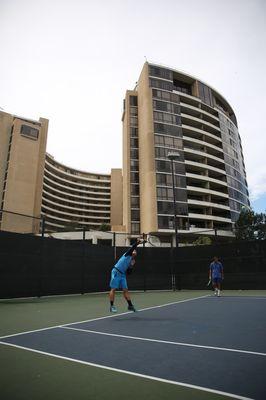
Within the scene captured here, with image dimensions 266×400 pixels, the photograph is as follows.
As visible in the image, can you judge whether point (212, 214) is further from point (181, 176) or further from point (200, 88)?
point (200, 88)

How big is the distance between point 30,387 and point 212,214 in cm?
5918

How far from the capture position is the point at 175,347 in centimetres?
464

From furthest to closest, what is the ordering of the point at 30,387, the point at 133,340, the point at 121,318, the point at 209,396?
the point at 121,318
the point at 133,340
the point at 30,387
the point at 209,396

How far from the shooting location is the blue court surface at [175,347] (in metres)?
3.30

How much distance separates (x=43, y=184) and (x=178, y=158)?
156ft

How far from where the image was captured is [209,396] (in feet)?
9.28

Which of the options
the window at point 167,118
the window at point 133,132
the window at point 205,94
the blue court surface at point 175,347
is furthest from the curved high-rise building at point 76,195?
the blue court surface at point 175,347

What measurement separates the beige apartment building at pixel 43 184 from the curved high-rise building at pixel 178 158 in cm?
1183

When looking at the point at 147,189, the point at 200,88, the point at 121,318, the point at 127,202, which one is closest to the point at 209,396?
the point at 121,318

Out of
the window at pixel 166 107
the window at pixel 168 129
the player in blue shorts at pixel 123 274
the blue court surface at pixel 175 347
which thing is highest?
the window at pixel 166 107

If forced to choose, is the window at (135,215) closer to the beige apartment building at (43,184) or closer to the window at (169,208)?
the beige apartment building at (43,184)

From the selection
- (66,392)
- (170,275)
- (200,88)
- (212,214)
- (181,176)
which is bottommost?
(66,392)

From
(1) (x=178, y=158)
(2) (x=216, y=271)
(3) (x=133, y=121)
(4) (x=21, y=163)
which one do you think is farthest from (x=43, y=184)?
A: (2) (x=216, y=271)

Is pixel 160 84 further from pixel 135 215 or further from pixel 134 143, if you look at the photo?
pixel 135 215
